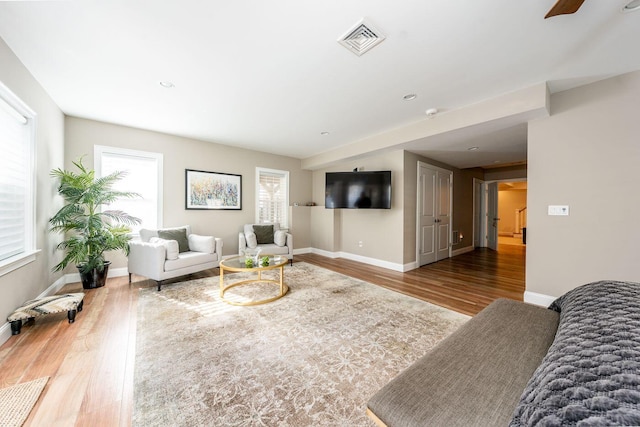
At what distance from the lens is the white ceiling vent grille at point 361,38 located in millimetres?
1843

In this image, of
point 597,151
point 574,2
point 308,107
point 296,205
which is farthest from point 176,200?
point 597,151

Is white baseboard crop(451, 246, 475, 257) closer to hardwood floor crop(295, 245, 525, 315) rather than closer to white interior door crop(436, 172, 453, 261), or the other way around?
hardwood floor crop(295, 245, 525, 315)

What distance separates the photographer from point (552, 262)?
284 centimetres

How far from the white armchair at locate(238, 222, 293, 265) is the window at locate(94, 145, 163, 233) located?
1548 mm

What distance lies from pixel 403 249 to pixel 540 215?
2.09 m

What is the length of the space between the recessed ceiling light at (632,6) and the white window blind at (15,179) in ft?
16.3

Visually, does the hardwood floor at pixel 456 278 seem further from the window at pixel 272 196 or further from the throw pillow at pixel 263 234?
the window at pixel 272 196

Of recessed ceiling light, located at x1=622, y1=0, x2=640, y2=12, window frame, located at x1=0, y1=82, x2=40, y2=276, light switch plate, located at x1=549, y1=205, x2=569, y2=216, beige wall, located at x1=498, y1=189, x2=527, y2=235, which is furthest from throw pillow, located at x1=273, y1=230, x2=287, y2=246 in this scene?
beige wall, located at x1=498, y1=189, x2=527, y2=235

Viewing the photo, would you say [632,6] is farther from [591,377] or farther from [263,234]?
[263,234]

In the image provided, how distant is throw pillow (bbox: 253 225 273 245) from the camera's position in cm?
494

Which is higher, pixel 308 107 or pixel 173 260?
pixel 308 107

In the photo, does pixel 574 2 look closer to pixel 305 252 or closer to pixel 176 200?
pixel 176 200

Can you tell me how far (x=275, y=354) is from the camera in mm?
1899

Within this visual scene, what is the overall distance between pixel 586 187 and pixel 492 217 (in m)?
5.04
